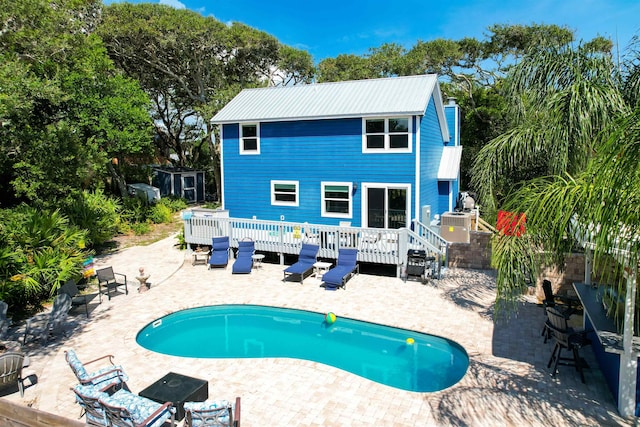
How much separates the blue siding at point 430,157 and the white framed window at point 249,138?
7.25 meters

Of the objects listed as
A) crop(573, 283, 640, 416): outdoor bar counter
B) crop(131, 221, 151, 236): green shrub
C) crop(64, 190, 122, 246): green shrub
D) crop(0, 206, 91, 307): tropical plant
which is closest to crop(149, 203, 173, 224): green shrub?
crop(131, 221, 151, 236): green shrub

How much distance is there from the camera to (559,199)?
17.7 feet

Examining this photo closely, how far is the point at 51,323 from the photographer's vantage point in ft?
32.4

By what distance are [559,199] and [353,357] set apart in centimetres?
590

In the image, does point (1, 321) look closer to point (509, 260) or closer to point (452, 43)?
point (509, 260)

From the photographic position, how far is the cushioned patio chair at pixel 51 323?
32.0 feet

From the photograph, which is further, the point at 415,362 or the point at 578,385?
the point at 415,362

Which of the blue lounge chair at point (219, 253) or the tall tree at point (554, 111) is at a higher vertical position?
the tall tree at point (554, 111)

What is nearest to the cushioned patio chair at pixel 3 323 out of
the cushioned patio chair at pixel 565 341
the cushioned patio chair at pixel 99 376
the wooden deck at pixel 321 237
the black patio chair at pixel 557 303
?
the cushioned patio chair at pixel 99 376

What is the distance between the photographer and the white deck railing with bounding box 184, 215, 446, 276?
14781 millimetres

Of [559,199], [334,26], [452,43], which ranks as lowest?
[559,199]

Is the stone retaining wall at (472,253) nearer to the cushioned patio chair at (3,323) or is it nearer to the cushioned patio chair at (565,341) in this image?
the cushioned patio chair at (565,341)

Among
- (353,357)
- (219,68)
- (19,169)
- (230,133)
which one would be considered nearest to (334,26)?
(219,68)

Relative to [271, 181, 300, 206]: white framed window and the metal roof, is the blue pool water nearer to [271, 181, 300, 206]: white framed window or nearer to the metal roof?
[271, 181, 300, 206]: white framed window
